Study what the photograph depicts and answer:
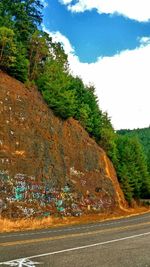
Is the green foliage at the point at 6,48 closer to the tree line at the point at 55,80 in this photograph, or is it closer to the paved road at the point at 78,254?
the tree line at the point at 55,80

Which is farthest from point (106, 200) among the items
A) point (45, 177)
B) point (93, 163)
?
Answer: point (45, 177)

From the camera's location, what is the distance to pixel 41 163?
1348 inches

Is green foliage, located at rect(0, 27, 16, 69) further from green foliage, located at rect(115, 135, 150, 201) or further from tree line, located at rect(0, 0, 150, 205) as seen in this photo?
green foliage, located at rect(115, 135, 150, 201)

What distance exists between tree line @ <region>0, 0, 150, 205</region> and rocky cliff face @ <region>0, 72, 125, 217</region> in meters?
1.67

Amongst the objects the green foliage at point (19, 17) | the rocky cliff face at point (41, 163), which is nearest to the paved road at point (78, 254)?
the rocky cliff face at point (41, 163)

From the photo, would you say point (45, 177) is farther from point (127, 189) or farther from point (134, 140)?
point (134, 140)

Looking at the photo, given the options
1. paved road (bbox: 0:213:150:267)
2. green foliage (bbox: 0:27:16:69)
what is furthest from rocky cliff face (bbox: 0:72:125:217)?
paved road (bbox: 0:213:150:267)

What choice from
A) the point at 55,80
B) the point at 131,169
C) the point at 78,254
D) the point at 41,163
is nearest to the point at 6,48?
the point at 55,80

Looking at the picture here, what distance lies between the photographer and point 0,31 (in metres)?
36.5

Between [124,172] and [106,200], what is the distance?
13.5 meters

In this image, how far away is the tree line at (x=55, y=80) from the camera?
124ft

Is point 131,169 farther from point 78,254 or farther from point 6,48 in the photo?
point 78,254

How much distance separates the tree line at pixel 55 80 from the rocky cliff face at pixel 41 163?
167 centimetres

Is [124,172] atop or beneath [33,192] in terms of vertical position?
atop
